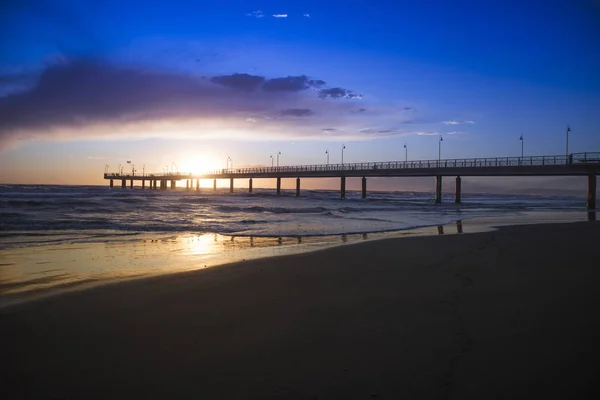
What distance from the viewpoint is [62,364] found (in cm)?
343

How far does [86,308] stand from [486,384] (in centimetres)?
497

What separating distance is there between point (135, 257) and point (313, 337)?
21.9 ft

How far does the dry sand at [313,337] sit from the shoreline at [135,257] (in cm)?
70

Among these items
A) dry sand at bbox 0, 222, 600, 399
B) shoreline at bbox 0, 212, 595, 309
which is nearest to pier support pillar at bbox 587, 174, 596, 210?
shoreline at bbox 0, 212, 595, 309

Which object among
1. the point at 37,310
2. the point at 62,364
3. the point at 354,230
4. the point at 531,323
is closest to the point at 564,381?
the point at 531,323

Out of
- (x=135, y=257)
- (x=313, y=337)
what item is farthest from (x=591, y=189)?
(x=313, y=337)

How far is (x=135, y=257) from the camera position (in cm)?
916

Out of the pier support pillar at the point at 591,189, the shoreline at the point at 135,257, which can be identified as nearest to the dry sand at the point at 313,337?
the shoreline at the point at 135,257

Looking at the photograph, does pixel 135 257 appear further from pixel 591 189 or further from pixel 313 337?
pixel 591 189

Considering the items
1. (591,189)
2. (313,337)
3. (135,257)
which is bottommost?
(135,257)

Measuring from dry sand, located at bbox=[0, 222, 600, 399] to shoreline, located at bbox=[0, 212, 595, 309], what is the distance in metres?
0.70

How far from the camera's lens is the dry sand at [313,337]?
3.04m

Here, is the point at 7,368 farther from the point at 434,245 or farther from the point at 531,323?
the point at 434,245

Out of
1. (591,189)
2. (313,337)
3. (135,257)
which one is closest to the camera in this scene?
(313,337)
